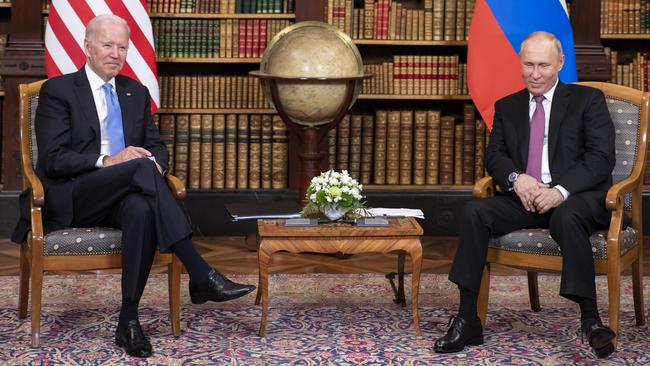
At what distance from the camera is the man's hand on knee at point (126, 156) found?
4898 mm

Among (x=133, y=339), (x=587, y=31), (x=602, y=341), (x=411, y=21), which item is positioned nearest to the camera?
(x=602, y=341)

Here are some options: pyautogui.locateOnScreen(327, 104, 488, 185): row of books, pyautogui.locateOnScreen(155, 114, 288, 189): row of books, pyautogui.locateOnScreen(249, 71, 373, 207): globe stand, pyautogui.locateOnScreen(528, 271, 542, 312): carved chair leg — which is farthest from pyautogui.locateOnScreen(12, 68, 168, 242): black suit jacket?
pyautogui.locateOnScreen(327, 104, 488, 185): row of books

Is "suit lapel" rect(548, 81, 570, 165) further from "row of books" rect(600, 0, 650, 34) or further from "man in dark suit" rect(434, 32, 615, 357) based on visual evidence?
"row of books" rect(600, 0, 650, 34)

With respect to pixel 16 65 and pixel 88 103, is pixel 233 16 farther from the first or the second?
pixel 88 103

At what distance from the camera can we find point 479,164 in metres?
7.75

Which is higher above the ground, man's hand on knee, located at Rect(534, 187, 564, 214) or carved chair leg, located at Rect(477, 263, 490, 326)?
man's hand on knee, located at Rect(534, 187, 564, 214)

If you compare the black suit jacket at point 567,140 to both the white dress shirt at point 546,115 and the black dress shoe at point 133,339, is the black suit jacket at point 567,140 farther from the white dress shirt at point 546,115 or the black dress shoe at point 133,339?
the black dress shoe at point 133,339

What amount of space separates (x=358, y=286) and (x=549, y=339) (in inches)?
53.8

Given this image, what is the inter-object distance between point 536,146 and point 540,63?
385mm

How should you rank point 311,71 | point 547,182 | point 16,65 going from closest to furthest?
point 547,182 < point 311,71 < point 16,65

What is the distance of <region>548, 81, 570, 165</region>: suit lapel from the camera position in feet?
16.5

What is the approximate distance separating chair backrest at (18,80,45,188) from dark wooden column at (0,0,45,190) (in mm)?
2139

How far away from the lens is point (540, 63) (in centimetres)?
499

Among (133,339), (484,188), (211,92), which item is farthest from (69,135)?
(211,92)
